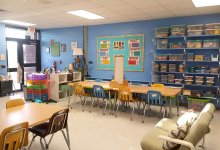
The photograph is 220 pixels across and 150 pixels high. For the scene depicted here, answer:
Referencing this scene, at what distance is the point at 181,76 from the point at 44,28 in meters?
6.23

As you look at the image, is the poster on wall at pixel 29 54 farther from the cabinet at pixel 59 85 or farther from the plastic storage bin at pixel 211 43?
the plastic storage bin at pixel 211 43

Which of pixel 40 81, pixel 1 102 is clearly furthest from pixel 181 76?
pixel 1 102

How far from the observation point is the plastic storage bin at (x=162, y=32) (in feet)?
19.6

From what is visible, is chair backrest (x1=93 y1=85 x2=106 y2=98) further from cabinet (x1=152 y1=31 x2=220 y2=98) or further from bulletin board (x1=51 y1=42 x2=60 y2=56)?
bulletin board (x1=51 y1=42 x2=60 y2=56)

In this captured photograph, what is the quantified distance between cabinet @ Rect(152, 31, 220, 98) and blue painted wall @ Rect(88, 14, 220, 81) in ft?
1.34

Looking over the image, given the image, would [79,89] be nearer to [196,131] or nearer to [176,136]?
[176,136]

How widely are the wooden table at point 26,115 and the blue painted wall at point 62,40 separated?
5.28 m

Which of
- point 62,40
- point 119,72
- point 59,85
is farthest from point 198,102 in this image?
point 62,40

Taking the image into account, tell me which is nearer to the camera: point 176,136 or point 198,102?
point 176,136

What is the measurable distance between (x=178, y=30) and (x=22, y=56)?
20.7 ft

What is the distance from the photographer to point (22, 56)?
8.16 m

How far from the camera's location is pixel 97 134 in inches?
150

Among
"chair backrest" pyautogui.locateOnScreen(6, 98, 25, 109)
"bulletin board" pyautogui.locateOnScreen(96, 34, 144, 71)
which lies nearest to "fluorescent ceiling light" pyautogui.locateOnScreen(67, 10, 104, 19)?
"bulletin board" pyautogui.locateOnScreen(96, 34, 144, 71)

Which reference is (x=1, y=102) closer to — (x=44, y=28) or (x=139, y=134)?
(x=44, y=28)
